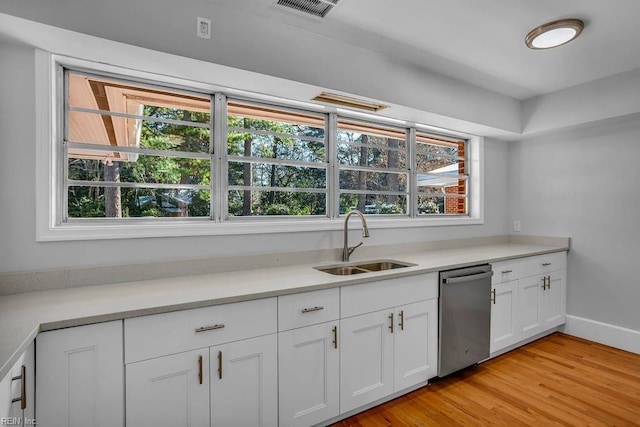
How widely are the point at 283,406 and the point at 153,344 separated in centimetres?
75

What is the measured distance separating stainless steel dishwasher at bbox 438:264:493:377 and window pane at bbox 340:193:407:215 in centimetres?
88

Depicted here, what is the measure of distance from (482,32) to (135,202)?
2.46 meters

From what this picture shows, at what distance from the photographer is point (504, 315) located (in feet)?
9.06

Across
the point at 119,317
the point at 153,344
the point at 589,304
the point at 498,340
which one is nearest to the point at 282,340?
the point at 153,344

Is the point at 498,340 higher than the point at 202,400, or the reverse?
the point at 202,400

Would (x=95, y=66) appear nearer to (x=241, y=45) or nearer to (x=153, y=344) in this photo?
(x=241, y=45)

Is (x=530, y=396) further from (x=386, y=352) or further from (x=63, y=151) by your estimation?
(x=63, y=151)

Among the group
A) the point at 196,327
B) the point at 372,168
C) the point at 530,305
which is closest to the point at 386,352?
the point at 196,327

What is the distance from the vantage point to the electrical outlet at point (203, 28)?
1.77 meters

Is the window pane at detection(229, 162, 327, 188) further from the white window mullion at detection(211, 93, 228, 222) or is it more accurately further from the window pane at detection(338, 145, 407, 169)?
the window pane at detection(338, 145, 407, 169)

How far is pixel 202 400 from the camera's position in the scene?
1490 mm

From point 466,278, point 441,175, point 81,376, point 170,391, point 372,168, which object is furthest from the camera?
point 441,175

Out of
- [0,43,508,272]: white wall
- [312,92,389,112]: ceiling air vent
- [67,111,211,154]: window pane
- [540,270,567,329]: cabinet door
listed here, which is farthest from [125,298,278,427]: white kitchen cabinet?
[540,270,567,329]: cabinet door

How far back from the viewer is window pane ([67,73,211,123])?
1.93m
